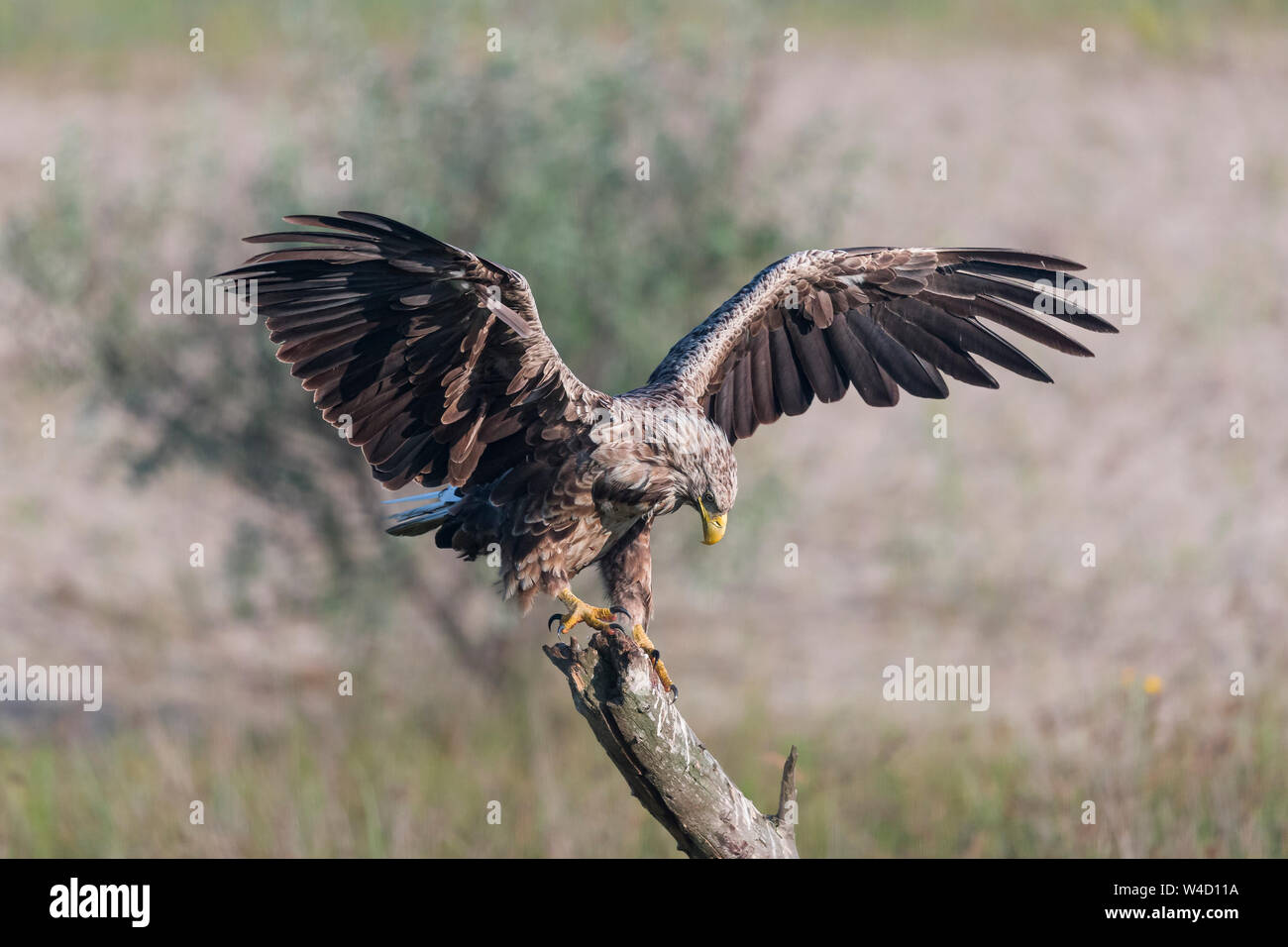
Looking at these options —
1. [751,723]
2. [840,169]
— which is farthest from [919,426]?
[751,723]

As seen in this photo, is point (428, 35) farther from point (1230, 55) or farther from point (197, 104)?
A: point (1230, 55)

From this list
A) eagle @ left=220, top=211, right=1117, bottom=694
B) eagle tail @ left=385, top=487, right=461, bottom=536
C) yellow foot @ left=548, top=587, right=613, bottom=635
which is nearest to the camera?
eagle @ left=220, top=211, right=1117, bottom=694

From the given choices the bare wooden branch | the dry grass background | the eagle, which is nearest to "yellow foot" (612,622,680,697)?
the eagle

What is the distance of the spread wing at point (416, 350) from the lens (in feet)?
16.3

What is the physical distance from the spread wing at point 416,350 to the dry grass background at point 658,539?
2661mm

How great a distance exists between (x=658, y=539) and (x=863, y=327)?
12.2ft

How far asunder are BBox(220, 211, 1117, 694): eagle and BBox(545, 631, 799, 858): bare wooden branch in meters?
0.17

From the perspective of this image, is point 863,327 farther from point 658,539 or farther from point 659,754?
point 658,539

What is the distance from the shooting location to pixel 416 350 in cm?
524

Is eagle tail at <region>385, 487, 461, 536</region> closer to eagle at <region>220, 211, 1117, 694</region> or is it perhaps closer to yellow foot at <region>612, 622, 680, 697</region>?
eagle at <region>220, 211, 1117, 694</region>

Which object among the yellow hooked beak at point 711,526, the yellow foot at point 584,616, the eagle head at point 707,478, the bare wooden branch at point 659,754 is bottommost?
the bare wooden branch at point 659,754

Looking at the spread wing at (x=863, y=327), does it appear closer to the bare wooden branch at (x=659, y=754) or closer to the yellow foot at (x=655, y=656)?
the yellow foot at (x=655, y=656)

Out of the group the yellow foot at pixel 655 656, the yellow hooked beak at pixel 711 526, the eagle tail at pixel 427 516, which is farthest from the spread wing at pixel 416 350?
the yellow foot at pixel 655 656

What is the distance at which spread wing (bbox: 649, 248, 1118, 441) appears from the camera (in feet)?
20.4
